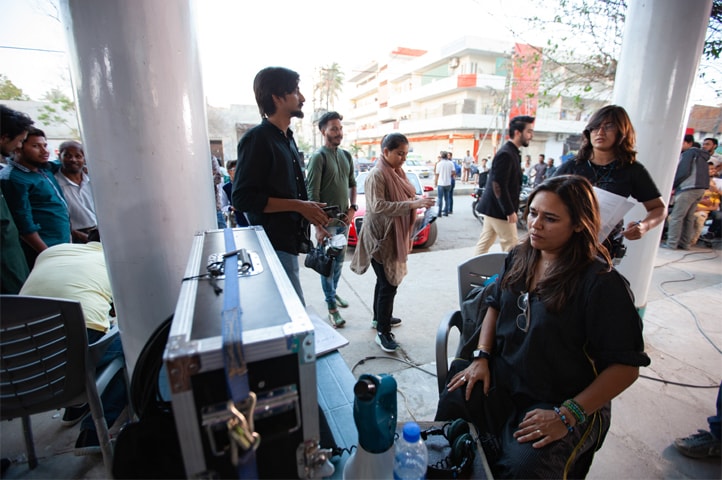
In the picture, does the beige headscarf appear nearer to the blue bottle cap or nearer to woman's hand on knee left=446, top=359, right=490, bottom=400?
woman's hand on knee left=446, top=359, right=490, bottom=400

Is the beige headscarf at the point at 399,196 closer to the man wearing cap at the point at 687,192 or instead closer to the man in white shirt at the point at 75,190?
the man in white shirt at the point at 75,190

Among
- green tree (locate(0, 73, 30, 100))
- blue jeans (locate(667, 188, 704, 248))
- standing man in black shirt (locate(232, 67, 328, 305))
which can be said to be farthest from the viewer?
blue jeans (locate(667, 188, 704, 248))

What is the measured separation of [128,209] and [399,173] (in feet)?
6.46

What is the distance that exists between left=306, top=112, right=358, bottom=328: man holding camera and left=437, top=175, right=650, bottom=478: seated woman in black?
1.82 meters

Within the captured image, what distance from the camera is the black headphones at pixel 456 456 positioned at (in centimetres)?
107

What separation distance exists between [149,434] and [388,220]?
211cm

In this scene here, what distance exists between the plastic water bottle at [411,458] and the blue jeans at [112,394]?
160 centimetres

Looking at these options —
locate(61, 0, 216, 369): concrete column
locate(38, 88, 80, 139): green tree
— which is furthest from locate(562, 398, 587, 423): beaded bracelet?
locate(38, 88, 80, 139): green tree

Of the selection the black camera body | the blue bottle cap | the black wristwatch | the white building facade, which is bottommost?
the black wristwatch

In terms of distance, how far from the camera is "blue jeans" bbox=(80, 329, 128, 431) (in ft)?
5.89

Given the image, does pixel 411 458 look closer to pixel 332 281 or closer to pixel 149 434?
pixel 149 434

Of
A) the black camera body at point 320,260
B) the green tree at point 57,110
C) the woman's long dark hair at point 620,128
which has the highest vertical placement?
the green tree at point 57,110

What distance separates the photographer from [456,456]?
3.64 ft

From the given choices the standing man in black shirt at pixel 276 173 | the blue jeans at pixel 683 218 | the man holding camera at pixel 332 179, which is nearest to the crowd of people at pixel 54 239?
the standing man in black shirt at pixel 276 173
